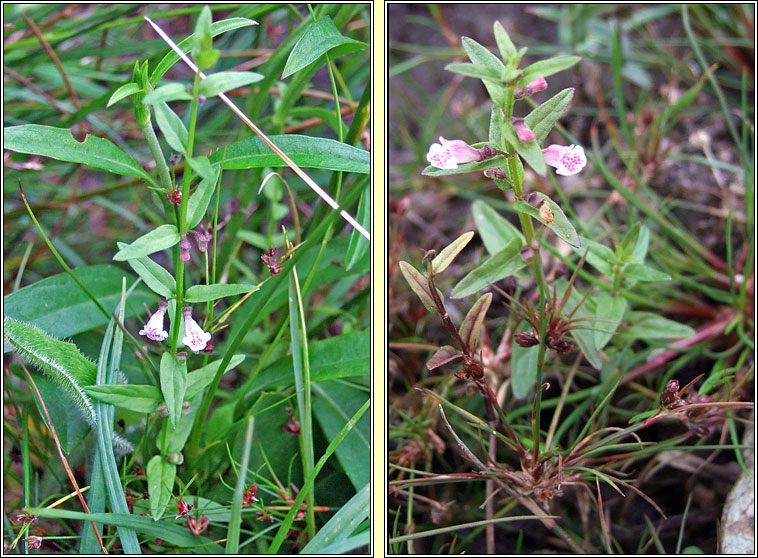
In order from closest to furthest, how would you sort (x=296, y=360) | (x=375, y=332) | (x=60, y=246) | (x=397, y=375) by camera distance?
(x=375, y=332)
(x=296, y=360)
(x=397, y=375)
(x=60, y=246)

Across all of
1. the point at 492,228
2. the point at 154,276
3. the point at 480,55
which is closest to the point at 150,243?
the point at 154,276

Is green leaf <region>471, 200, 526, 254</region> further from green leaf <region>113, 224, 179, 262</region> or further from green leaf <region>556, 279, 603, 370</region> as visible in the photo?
green leaf <region>113, 224, 179, 262</region>

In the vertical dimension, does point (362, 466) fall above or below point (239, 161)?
below

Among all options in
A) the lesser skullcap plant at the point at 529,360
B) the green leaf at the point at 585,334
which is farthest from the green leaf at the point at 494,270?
the green leaf at the point at 585,334

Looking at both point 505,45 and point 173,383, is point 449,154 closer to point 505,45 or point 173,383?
point 505,45

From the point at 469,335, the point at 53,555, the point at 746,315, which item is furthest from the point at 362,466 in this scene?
the point at 746,315

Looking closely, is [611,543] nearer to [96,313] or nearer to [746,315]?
[746,315]

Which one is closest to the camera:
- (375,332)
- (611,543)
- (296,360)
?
(375,332)
